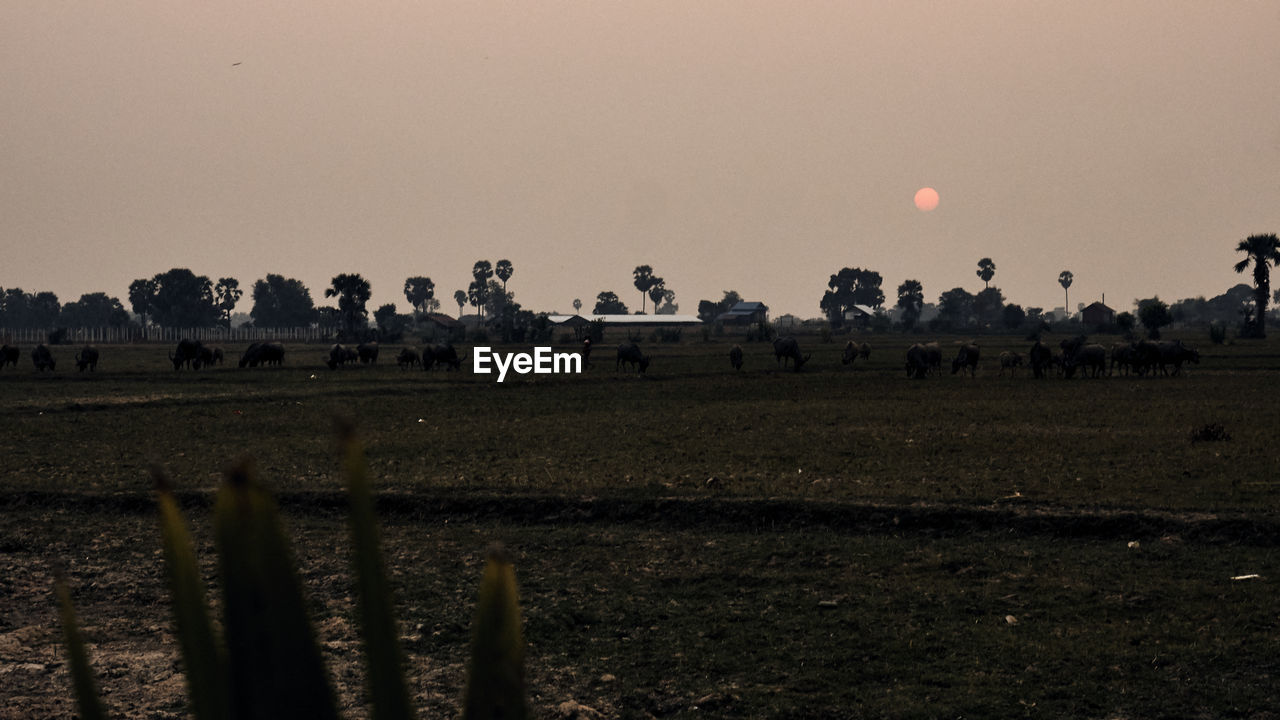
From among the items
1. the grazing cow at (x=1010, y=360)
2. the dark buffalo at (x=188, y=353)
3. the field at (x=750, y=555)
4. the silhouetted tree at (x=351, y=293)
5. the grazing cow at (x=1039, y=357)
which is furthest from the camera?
the silhouetted tree at (x=351, y=293)

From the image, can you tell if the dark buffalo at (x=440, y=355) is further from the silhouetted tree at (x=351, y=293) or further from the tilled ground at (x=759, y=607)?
the silhouetted tree at (x=351, y=293)

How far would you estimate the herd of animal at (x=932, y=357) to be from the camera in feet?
130

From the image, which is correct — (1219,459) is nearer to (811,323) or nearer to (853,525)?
(853,525)

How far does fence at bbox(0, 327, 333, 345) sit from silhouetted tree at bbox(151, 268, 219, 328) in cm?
530

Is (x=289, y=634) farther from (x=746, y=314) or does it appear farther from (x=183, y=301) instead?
(x=746, y=314)

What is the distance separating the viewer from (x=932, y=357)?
43.6 meters

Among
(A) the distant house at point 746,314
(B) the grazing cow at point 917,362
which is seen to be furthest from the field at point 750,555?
(A) the distant house at point 746,314

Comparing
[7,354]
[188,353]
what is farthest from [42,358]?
[188,353]

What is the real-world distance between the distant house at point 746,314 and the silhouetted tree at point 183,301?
79.3m

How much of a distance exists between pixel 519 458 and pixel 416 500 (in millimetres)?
3935

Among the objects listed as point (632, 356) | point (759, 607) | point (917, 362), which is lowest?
point (759, 607)

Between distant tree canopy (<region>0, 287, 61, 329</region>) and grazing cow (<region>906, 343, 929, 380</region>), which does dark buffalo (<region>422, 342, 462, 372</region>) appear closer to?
grazing cow (<region>906, 343, 929, 380</region>)

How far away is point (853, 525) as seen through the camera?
12195 mm

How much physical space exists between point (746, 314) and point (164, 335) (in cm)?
9186
